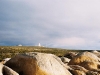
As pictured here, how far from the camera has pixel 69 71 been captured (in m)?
20.5

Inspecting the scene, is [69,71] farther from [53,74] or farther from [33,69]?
[33,69]

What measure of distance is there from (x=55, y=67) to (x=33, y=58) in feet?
7.37

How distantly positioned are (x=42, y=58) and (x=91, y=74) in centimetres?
577

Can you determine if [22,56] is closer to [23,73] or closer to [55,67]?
[23,73]

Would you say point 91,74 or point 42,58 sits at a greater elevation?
point 42,58

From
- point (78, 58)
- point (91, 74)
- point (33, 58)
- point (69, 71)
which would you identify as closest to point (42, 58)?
point (33, 58)

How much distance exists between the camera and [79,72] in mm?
20344

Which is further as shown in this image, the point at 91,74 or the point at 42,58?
the point at 91,74

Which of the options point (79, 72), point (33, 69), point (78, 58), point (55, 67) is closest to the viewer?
point (33, 69)

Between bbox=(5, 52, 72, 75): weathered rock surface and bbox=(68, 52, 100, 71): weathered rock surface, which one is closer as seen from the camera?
bbox=(5, 52, 72, 75): weathered rock surface

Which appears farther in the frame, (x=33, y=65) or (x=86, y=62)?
(x=86, y=62)

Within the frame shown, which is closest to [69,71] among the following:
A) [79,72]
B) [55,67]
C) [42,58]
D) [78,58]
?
[79,72]

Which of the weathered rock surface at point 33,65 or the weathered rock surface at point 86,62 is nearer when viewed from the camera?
the weathered rock surface at point 33,65

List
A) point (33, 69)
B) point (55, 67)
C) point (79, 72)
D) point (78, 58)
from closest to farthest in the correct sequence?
point (33, 69) → point (55, 67) → point (79, 72) → point (78, 58)
